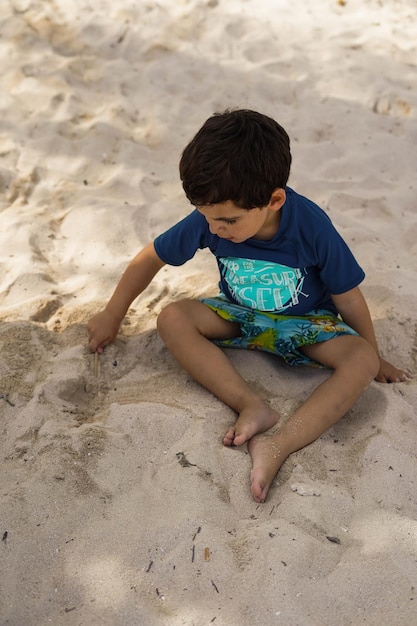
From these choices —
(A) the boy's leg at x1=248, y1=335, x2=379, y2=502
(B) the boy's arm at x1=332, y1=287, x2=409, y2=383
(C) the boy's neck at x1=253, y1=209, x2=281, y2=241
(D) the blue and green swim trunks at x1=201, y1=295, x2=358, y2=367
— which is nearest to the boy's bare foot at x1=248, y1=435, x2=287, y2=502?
(A) the boy's leg at x1=248, y1=335, x2=379, y2=502

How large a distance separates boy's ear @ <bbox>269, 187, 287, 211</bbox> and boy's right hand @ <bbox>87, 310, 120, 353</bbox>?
2.36ft

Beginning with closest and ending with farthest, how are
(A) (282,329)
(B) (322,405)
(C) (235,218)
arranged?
(C) (235,218) < (B) (322,405) < (A) (282,329)

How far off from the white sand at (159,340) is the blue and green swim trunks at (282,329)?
0.22 ft

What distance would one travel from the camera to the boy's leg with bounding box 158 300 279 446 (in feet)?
7.14

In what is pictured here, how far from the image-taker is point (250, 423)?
7.07 feet

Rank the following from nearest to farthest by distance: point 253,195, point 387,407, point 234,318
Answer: point 253,195
point 387,407
point 234,318

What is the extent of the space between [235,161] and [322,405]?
2.52 ft

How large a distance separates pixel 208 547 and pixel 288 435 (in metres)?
0.46

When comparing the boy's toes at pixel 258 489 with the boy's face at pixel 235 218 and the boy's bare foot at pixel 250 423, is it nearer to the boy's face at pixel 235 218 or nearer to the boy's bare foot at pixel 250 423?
the boy's bare foot at pixel 250 423

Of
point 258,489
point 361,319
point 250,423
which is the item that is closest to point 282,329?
point 361,319

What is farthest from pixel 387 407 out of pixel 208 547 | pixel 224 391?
pixel 208 547

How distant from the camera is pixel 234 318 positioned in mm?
2441

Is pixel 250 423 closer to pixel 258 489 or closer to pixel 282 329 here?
pixel 258 489

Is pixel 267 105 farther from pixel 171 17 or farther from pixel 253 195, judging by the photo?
pixel 253 195
